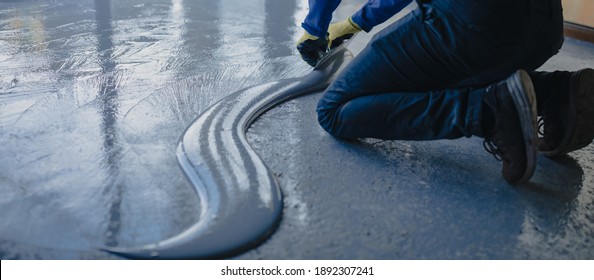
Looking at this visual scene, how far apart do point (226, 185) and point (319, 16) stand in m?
0.94

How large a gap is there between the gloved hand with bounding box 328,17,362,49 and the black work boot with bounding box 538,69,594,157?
0.83 meters

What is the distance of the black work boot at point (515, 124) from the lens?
3.95ft

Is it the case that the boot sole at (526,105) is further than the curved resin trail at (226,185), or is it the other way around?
the boot sole at (526,105)

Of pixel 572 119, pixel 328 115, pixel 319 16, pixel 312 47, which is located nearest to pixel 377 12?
pixel 319 16

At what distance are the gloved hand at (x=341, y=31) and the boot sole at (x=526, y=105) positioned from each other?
904 mm

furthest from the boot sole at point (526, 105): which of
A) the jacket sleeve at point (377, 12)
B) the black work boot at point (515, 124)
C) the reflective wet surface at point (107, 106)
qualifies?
the reflective wet surface at point (107, 106)

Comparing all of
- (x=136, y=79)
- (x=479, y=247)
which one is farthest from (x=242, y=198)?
(x=136, y=79)

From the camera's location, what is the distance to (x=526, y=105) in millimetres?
1197

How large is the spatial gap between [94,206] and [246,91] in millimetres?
956

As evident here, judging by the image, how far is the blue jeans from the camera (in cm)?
130

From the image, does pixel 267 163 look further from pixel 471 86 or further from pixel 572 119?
pixel 572 119

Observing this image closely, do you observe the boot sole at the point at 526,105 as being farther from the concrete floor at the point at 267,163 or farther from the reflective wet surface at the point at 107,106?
the reflective wet surface at the point at 107,106

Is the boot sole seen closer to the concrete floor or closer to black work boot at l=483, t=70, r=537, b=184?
black work boot at l=483, t=70, r=537, b=184
